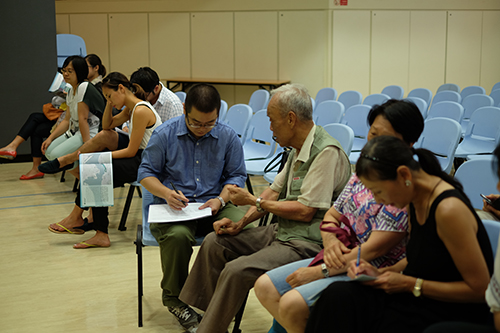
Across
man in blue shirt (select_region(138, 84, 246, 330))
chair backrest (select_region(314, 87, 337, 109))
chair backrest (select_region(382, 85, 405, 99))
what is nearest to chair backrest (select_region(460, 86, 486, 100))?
chair backrest (select_region(382, 85, 405, 99))

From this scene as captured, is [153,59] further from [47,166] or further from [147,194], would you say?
[147,194]

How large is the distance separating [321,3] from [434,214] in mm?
9376

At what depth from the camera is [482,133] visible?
4973mm

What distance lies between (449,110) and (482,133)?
734 millimetres

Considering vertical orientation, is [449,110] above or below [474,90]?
below

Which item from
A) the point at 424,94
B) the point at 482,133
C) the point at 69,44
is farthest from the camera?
the point at 69,44

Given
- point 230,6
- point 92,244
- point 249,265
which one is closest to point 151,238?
point 249,265

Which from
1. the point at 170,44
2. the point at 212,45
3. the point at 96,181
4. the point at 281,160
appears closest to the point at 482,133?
the point at 281,160

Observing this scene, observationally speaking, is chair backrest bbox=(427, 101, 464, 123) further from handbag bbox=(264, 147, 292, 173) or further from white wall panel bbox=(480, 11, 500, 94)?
white wall panel bbox=(480, 11, 500, 94)

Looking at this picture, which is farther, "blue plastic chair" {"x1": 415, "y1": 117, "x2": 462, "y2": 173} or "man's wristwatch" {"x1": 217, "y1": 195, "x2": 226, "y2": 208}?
"blue plastic chair" {"x1": 415, "y1": 117, "x2": 462, "y2": 173}

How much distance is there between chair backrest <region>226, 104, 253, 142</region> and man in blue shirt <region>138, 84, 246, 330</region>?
1984mm

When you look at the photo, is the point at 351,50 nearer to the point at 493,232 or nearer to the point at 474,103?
the point at 474,103

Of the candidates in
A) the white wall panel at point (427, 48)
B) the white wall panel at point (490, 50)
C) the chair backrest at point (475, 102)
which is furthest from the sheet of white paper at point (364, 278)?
the white wall panel at point (490, 50)

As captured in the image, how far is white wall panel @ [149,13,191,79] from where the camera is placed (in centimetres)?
1059
